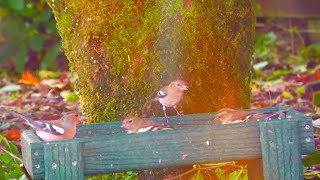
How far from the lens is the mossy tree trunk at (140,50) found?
14.6ft

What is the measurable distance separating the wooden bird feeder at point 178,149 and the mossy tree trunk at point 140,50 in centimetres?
90

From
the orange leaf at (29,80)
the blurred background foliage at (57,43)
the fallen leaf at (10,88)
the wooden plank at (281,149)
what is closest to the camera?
the wooden plank at (281,149)

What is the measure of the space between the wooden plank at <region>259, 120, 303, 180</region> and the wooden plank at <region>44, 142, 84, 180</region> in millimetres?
800

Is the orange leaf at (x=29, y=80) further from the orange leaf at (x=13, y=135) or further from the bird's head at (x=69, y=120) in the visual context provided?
the bird's head at (x=69, y=120)

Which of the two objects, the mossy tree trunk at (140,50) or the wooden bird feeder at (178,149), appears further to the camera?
the mossy tree trunk at (140,50)

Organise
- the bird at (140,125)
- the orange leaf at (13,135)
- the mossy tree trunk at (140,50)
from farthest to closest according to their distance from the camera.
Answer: the orange leaf at (13,135) → the mossy tree trunk at (140,50) → the bird at (140,125)

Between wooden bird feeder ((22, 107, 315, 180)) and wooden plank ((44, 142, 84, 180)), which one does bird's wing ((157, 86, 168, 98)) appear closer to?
wooden bird feeder ((22, 107, 315, 180))

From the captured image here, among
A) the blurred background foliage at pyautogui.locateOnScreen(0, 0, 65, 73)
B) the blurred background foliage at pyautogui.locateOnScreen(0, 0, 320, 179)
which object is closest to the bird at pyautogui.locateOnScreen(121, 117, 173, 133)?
the blurred background foliage at pyautogui.locateOnScreen(0, 0, 320, 179)

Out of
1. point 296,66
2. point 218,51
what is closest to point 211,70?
point 218,51

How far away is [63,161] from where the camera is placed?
3363 millimetres

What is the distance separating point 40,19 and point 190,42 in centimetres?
519

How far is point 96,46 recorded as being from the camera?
14.7 ft

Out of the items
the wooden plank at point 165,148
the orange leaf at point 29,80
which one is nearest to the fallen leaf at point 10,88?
the orange leaf at point 29,80

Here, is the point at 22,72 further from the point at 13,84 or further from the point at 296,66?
the point at 296,66
